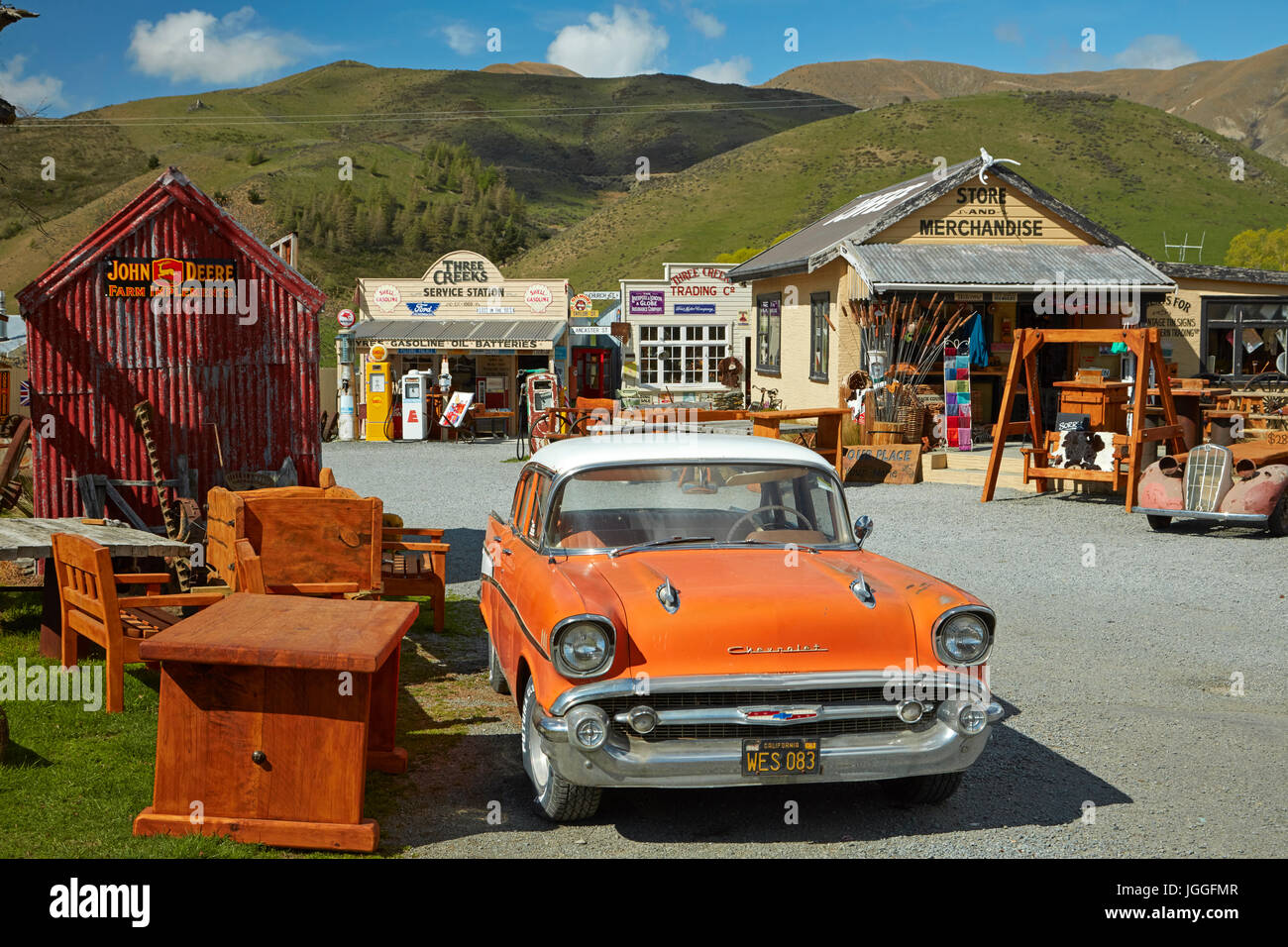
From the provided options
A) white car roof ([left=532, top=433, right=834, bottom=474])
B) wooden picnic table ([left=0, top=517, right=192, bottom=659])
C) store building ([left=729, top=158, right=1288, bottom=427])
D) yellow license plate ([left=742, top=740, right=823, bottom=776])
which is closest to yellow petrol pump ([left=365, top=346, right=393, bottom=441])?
store building ([left=729, top=158, right=1288, bottom=427])

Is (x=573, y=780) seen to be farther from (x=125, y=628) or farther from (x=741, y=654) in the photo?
(x=125, y=628)

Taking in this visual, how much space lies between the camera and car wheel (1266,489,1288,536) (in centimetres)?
1201

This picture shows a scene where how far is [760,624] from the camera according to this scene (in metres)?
4.49

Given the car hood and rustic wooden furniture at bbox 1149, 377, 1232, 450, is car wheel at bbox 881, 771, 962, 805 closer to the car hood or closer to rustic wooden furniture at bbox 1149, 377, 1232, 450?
A: the car hood

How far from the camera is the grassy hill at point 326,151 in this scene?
292 feet

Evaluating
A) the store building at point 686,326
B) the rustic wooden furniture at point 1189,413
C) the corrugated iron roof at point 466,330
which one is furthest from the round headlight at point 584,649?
the store building at point 686,326

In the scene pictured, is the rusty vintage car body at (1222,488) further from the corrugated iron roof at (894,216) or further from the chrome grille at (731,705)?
the corrugated iron roof at (894,216)

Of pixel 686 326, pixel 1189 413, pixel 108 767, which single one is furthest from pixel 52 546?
pixel 686 326

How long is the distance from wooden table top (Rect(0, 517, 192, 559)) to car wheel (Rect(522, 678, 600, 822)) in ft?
9.79

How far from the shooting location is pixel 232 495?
7.29 m

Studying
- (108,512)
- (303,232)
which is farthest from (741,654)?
(303,232)

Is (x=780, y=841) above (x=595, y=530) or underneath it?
underneath

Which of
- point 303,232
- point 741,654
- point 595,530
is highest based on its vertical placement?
point 303,232
